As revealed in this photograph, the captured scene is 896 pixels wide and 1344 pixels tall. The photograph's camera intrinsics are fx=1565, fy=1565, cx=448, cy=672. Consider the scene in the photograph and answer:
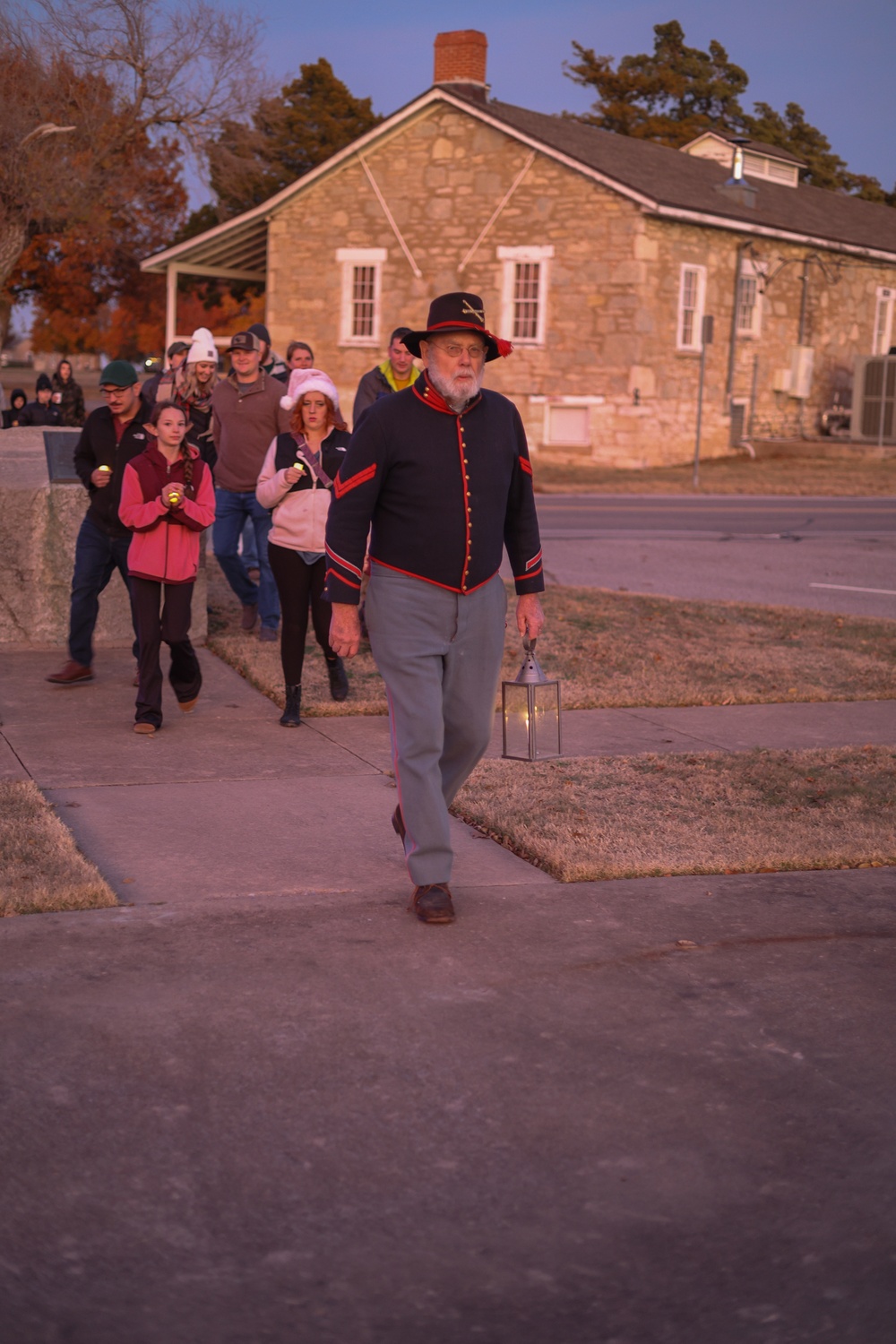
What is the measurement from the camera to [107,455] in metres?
8.62

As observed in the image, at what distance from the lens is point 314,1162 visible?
11.3 feet

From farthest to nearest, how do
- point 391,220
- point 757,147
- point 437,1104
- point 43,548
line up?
1. point 757,147
2. point 391,220
3. point 43,548
4. point 437,1104

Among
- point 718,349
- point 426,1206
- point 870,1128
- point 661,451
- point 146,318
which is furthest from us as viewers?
point 146,318

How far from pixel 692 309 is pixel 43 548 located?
84.9 ft

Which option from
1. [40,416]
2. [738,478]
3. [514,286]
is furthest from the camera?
[514,286]

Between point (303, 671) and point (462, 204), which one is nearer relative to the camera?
point (303, 671)

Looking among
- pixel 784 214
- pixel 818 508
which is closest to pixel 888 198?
pixel 784 214

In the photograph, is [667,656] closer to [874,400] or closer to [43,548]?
[43,548]

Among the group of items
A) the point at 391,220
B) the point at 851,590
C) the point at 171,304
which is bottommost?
the point at 851,590

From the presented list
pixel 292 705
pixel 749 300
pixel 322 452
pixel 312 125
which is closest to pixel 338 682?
pixel 292 705

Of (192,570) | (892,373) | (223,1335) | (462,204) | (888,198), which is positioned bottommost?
(223,1335)

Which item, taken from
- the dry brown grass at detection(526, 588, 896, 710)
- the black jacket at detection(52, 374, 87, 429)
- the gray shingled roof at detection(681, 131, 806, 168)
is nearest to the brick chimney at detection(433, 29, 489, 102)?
the gray shingled roof at detection(681, 131, 806, 168)

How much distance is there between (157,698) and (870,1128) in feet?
16.3

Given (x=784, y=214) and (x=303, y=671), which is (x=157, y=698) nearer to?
(x=303, y=671)
